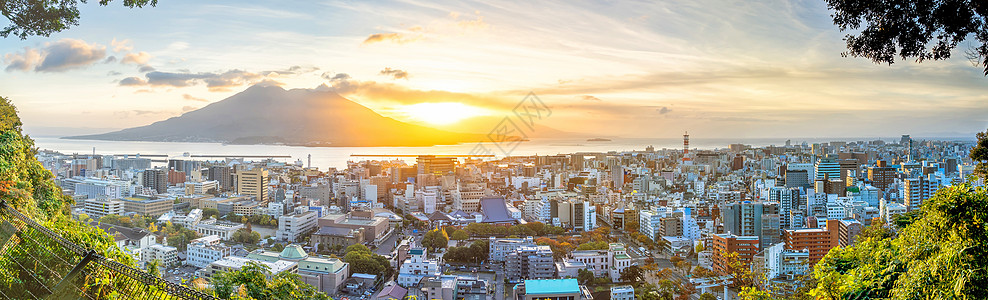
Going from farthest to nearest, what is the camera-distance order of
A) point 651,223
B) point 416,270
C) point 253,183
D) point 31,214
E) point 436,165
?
point 436,165
point 253,183
point 651,223
point 416,270
point 31,214

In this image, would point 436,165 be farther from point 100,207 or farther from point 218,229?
point 100,207

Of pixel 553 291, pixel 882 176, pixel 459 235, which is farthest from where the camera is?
pixel 882 176

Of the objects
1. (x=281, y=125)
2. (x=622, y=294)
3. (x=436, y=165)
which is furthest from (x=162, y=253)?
(x=281, y=125)

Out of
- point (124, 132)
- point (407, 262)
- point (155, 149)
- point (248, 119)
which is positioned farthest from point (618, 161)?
point (124, 132)

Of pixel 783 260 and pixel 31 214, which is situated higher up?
pixel 31 214

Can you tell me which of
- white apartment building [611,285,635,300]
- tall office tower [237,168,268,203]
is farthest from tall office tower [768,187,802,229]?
tall office tower [237,168,268,203]

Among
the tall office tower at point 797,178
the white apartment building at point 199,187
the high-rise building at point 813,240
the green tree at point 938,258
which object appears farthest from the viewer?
the white apartment building at point 199,187

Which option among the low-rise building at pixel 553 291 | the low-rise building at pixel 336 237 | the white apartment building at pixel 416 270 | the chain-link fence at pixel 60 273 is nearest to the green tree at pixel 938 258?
the chain-link fence at pixel 60 273

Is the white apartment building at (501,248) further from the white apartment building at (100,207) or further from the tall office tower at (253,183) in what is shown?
the tall office tower at (253,183)
